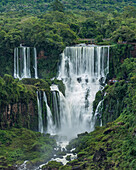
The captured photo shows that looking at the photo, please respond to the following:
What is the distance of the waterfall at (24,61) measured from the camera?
48688 millimetres

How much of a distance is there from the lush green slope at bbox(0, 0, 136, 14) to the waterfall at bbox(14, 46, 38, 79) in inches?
951

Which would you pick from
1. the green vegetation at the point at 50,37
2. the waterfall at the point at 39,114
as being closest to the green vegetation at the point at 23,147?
the waterfall at the point at 39,114

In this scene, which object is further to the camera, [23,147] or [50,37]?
[50,37]

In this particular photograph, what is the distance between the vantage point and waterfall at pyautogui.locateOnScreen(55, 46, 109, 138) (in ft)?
148

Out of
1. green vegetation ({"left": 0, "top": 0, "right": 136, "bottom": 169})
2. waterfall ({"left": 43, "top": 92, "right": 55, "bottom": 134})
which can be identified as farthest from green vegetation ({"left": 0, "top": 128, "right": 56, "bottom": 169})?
waterfall ({"left": 43, "top": 92, "right": 55, "bottom": 134})

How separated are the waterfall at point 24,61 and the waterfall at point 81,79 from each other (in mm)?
3111

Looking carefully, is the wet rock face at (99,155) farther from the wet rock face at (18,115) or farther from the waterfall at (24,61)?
the waterfall at (24,61)

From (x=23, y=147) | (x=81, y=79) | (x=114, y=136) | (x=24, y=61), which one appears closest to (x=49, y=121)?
(x=81, y=79)

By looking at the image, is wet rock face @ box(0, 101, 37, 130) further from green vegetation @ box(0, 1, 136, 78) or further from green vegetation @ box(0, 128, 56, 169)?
green vegetation @ box(0, 1, 136, 78)

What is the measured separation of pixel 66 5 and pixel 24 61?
30635mm

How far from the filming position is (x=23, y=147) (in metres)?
36.7

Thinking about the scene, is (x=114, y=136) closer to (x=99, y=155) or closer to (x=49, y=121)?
(x=99, y=155)

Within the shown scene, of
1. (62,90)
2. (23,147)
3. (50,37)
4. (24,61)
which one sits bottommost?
(23,147)

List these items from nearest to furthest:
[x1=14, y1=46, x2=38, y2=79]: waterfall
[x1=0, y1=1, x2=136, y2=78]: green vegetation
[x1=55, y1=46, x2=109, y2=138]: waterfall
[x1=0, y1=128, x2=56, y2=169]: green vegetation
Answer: [x1=0, y1=128, x2=56, y2=169]: green vegetation, [x1=55, y1=46, x2=109, y2=138]: waterfall, [x1=14, y1=46, x2=38, y2=79]: waterfall, [x1=0, y1=1, x2=136, y2=78]: green vegetation
